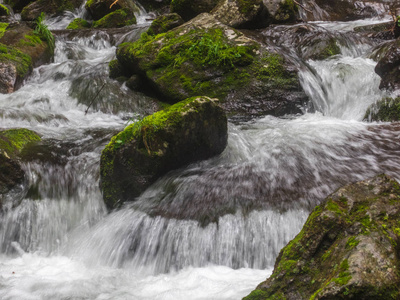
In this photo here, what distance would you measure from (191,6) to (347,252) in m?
11.7

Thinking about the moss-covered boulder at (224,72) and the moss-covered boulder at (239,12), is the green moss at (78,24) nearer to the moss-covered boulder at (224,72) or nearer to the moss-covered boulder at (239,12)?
the moss-covered boulder at (239,12)

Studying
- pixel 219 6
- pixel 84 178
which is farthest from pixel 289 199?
pixel 219 6

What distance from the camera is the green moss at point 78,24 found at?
15.3m

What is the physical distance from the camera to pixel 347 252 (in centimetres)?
209

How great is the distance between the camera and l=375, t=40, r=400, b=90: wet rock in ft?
25.4

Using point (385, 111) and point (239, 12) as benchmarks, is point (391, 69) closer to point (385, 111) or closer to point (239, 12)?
point (385, 111)

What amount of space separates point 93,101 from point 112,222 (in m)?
4.35

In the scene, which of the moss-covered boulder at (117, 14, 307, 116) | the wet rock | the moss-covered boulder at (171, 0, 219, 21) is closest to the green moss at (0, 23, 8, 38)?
the moss-covered boulder at (117, 14, 307, 116)

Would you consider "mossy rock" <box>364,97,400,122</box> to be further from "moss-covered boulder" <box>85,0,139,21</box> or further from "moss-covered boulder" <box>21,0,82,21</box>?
"moss-covered boulder" <box>21,0,82,21</box>

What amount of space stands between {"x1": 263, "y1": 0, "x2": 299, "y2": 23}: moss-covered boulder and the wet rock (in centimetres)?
493

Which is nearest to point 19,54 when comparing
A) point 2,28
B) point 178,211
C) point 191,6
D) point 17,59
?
point 17,59

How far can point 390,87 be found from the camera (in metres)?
7.80

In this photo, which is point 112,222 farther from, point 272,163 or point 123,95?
point 123,95

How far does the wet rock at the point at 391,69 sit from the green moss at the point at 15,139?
7186 millimetres
